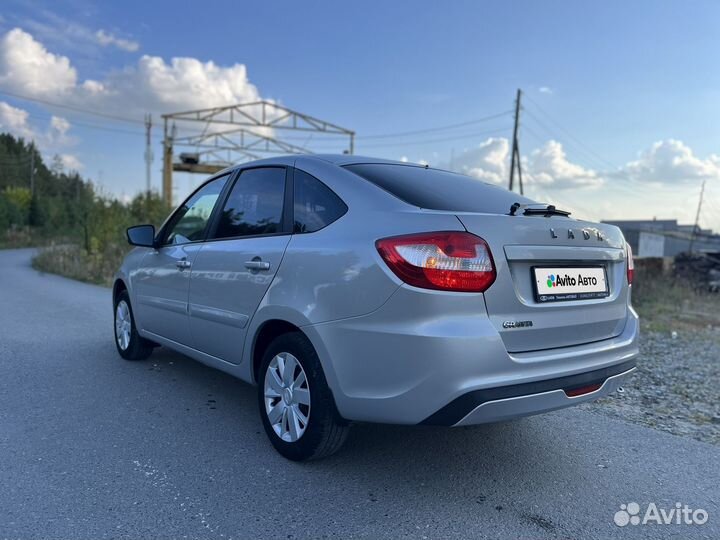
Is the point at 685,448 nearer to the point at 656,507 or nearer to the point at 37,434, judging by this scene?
the point at 656,507

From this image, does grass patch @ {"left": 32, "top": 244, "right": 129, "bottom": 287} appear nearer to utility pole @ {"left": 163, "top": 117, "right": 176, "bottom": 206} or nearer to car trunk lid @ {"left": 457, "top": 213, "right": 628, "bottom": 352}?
utility pole @ {"left": 163, "top": 117, "right": 176, "bottom": 206}

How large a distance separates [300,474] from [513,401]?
4.10 feet

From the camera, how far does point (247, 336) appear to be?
10.9 feet

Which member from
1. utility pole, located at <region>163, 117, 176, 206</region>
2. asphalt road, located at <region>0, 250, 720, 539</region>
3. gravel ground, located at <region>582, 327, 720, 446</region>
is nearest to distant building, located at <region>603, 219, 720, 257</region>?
utility pole, located at <region>163, 117, 176, 206</region>

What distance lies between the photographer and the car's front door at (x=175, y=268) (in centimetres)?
410

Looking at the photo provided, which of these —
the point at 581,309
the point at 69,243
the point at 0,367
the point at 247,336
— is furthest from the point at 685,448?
the point at 69,243

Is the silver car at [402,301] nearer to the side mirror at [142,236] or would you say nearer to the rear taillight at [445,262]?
the rear taillight at [445,262]

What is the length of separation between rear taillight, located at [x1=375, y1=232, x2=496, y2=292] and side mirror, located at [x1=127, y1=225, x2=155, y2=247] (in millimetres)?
2970

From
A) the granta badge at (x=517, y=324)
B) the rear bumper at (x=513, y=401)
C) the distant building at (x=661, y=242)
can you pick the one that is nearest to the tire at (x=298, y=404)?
the rear bumper at (x=513, y=401)

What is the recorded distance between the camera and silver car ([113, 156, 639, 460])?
2.39 metres

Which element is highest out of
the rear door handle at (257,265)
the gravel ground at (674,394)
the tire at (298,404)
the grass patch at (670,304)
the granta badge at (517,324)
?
the rear door handle at (257,265)

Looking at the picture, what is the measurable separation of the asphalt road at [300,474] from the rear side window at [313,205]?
1372mm

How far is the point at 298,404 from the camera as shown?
2982mm

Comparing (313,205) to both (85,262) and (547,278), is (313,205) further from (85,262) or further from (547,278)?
(85,262)
